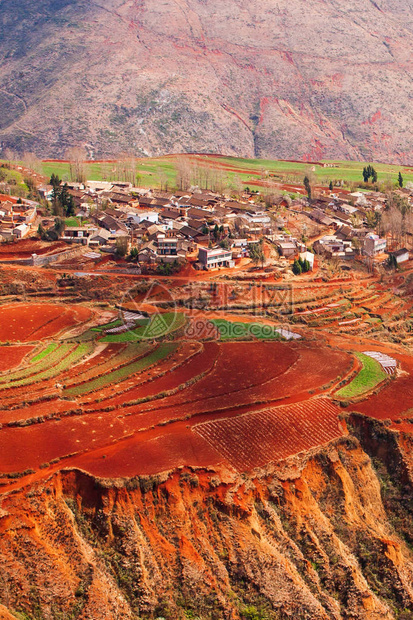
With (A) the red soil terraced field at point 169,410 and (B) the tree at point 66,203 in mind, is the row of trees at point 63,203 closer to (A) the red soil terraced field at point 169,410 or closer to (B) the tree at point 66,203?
(B) the tree at point 66,203

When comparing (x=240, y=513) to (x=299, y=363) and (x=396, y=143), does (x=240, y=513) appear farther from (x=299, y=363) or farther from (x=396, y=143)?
(x=396, y=143)

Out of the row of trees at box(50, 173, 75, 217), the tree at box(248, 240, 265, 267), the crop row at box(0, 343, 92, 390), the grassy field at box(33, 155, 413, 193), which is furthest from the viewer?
the grassy field at box(33, 155, 413, 193)

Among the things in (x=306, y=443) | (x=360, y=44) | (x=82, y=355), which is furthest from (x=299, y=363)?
(x=360, y=44)

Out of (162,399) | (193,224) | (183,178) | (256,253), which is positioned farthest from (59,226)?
(162,399)

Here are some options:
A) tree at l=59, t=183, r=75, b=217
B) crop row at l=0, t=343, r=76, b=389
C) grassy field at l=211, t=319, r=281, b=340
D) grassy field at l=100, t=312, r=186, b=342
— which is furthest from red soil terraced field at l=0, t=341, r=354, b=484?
tree at l=59, t=183, r=75, b=217

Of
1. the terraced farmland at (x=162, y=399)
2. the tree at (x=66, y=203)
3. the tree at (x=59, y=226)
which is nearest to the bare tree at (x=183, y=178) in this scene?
the tree at (x=66, y=203)

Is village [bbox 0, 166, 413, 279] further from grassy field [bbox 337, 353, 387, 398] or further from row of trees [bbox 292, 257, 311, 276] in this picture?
grassy field [bbox 337, 353, 387, 398]

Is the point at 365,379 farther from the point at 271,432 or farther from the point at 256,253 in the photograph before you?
the point at 256,253

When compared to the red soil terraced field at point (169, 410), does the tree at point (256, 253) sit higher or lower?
higher
